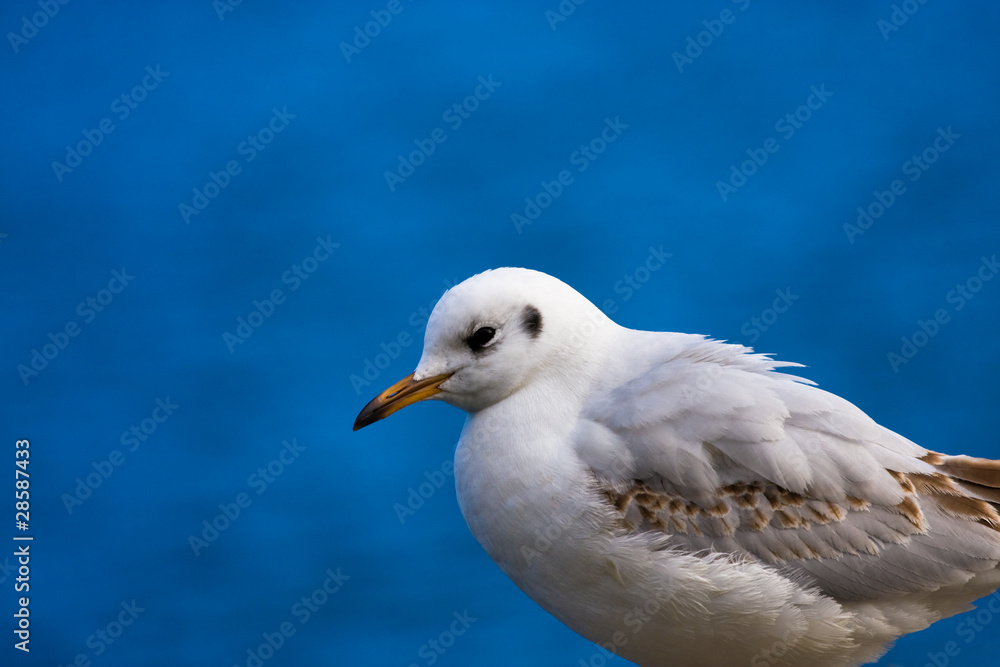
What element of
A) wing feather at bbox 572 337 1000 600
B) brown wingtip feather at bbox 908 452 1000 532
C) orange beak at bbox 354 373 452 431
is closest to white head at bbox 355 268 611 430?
orange beak at bbox 354 373 452 431

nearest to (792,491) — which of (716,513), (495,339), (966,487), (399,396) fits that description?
(716,513)

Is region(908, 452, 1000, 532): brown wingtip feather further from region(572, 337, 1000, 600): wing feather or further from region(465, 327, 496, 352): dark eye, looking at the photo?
region(465, 327, 496, 352): dark eye

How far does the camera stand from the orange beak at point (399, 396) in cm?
315

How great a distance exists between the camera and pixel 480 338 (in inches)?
123

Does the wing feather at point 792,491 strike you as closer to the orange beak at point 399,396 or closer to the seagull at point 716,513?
the seagull at point 716,513

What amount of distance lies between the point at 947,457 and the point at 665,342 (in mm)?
791

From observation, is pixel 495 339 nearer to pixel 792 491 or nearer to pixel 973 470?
pixel 792 491

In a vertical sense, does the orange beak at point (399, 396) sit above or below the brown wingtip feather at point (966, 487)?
below

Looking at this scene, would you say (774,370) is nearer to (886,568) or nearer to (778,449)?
(778,449)

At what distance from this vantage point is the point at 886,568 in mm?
2934

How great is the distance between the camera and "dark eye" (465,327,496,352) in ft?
10.2

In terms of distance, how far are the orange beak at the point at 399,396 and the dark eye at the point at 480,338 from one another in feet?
0.35

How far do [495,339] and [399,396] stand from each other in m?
0.30

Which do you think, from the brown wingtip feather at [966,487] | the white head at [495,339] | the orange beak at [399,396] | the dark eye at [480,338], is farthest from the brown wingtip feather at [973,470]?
the orange beak at [399,396]
